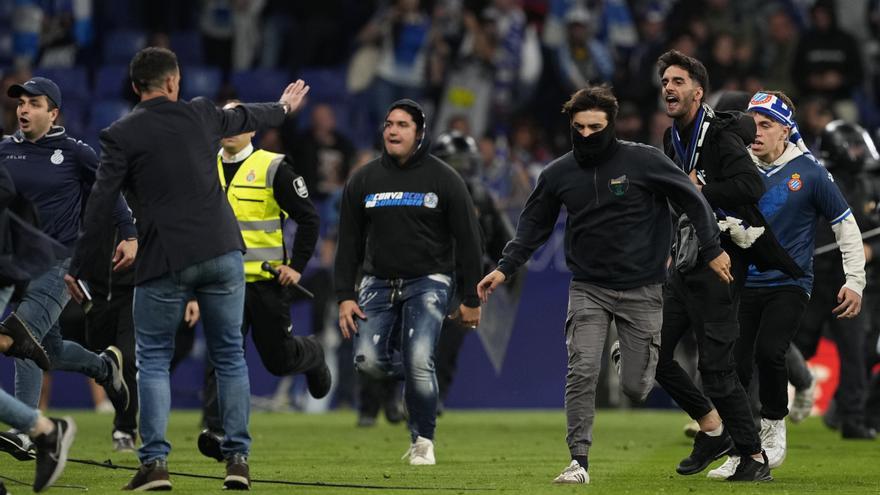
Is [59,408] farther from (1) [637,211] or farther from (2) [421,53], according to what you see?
(1) [637,211]

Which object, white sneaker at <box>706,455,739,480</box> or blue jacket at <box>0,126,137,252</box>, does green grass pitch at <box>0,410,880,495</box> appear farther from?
blue jacket at <box>0,126,137,252</box>

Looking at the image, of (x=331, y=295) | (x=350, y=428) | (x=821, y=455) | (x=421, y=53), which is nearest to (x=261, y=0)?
(x=421, y=53)

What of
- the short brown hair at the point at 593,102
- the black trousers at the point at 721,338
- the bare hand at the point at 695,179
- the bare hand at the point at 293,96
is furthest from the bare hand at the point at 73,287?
the bare hand at the point at 695,179

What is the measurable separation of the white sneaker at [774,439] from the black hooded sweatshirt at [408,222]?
6.81ft

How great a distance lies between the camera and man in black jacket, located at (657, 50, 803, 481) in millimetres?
9766

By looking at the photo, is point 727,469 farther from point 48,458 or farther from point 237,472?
point 48,458

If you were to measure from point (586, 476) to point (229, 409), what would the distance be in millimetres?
2119

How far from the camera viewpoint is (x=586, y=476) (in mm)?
9477

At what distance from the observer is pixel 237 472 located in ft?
28.8

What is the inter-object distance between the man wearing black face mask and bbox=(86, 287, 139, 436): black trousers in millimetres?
3732

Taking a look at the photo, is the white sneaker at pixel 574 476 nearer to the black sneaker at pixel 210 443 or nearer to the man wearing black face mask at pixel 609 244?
the man wearing black face mask at pixel 609 244

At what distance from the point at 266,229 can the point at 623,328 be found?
2775 millimetres

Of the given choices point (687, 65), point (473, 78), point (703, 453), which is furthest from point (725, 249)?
point (473, 78)

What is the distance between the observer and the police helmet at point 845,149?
1380cm
